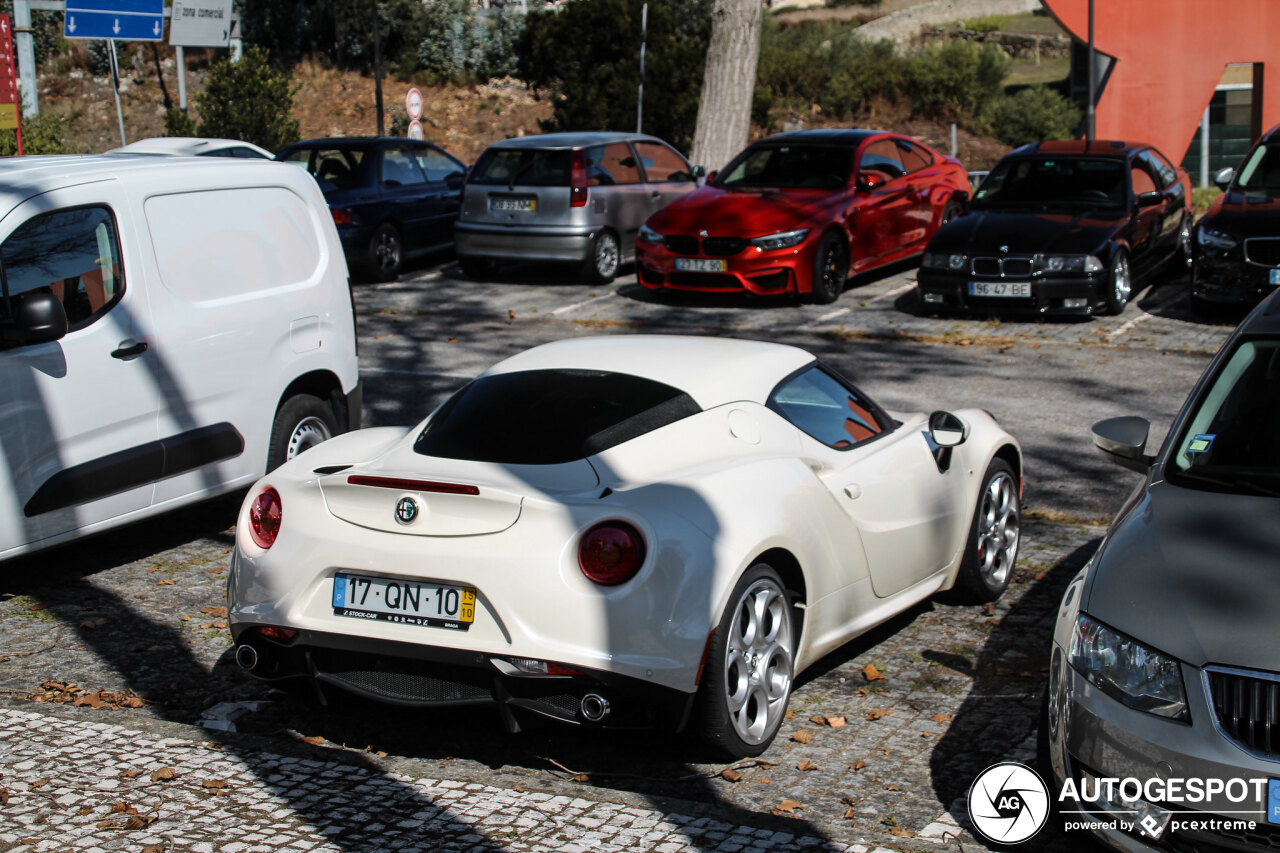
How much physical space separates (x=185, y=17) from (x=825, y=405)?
2850 centimetres

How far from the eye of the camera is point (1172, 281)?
16250 millimetres

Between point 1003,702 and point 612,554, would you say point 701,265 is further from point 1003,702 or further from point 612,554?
point 612,554

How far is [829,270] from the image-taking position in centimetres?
1551

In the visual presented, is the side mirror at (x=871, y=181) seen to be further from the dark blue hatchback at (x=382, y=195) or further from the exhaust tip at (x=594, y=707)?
the exhaust tip at (x=594, y=707)

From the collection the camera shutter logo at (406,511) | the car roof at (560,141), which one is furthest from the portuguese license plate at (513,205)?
the camera shutter logo at (406,511)

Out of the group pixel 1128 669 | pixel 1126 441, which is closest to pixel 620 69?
pixel 1126 441

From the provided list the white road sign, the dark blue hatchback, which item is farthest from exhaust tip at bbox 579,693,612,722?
the white road sign

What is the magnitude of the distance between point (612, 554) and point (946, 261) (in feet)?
34.7

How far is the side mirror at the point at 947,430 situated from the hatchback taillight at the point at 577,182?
11.5m

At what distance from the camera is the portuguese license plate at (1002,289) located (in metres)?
13.9

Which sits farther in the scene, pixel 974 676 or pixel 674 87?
pixel 674 87

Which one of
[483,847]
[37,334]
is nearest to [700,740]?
[483,847]

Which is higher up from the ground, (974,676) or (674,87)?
(674,87)

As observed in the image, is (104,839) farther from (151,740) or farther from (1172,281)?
(1172,281)
